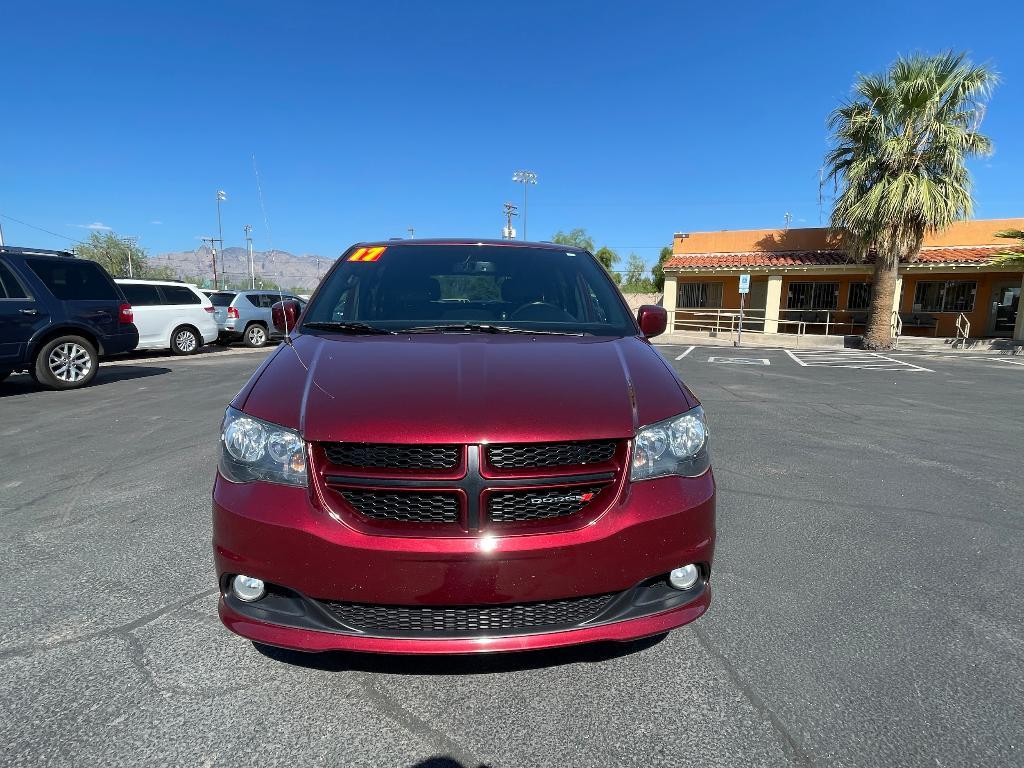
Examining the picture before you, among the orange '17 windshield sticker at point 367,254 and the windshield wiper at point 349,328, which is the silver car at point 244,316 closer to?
the orange '17 windshield sticker at point 367,254

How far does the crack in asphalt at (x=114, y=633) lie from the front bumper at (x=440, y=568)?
0.82 m

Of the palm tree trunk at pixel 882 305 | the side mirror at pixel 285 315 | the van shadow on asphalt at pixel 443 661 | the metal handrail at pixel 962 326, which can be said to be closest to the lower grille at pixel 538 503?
A: the van shadow on asphalt at pixel 443 661

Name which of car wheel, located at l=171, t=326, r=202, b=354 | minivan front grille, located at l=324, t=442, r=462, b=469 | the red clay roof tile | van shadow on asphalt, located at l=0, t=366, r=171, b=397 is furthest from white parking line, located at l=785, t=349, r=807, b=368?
car wheel, located at l=171, t=326, r=202, b=354

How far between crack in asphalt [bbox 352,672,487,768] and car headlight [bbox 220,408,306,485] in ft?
2.62

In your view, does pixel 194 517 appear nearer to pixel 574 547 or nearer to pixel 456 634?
pixel 456 634

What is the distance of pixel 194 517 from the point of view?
3.41m

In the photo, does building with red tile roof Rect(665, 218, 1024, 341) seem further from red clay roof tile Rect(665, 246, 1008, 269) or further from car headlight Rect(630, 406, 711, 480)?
car headlight Rect(630, 406, 711, 480)

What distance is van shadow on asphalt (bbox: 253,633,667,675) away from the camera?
2039mm

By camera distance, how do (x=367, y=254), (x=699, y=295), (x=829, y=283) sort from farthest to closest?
(x=699, y=295), (x=829, y=283), (x=367, y=254)

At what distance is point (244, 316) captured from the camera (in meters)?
15.0

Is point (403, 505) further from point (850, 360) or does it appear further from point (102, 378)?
point (850, 360)

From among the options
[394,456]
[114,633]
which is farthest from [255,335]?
[394,456]

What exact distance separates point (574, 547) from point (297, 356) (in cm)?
141

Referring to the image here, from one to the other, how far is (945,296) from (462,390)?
24.9m
